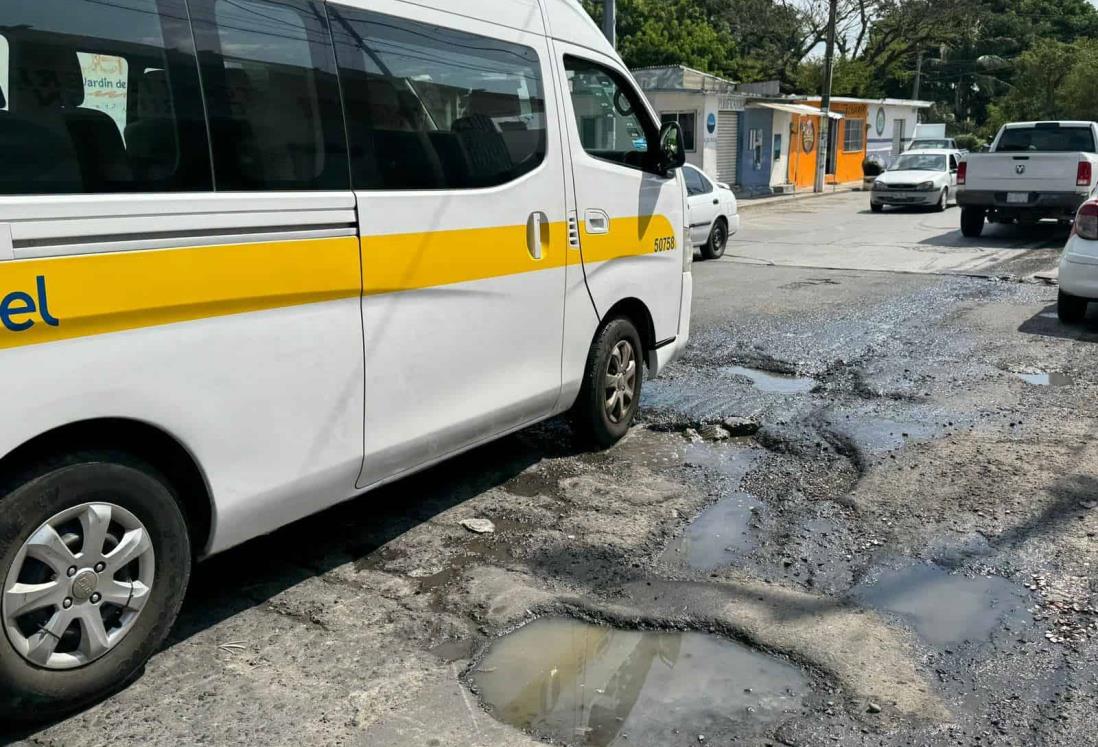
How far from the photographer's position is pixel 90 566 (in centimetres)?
296

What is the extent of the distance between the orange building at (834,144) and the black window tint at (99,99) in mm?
31357

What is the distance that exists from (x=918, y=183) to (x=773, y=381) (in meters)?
18.1

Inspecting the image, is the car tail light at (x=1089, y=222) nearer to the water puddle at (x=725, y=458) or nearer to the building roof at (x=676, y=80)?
the water puddle at (x=725, y=458)

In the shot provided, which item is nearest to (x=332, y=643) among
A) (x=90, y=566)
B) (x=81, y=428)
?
(x=90, y=566)

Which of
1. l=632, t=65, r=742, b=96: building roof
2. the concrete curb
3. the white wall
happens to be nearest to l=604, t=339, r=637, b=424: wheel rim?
the concrete curb

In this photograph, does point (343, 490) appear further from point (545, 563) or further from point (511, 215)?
point (511, 215)

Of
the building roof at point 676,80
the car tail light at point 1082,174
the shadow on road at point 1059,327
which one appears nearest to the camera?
the shadow on road at point 1059,327

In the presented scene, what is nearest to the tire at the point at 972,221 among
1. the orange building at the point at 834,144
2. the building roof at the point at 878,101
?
the orange building at the point at 834,144

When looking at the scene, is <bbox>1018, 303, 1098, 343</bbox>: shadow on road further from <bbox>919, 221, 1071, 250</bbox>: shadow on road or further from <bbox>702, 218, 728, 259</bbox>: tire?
<bbox>919, 221, 1071, 250</bbox>: shadow on road

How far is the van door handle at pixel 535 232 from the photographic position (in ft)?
15.1

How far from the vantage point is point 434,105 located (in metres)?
4.09

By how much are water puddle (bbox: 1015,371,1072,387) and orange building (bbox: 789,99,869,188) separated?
26537 millimetres

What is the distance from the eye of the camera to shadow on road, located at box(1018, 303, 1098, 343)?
8.66 metres

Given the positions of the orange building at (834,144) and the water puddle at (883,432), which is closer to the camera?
the water puddle at (883,432)
